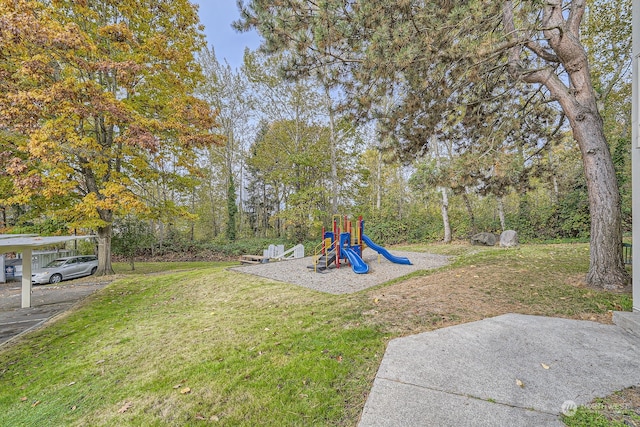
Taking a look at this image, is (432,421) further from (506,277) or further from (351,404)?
(506,277)

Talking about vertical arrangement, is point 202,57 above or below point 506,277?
above

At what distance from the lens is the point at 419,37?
4.86 metres

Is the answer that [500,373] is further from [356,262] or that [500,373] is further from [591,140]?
[356,262]

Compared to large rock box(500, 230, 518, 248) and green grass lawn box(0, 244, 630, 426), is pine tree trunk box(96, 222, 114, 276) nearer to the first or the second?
green grass lawn box(0, 244, 630, 426)

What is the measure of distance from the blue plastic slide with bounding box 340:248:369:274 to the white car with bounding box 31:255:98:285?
11406 millimetres

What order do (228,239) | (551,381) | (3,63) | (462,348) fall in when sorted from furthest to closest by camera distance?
(228,239) → (3,63) → (462,348) → (551,381)

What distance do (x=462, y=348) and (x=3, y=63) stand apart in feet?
43.0

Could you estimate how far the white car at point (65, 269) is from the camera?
1088 centimetres

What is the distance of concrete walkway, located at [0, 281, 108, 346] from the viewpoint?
16.6 ft

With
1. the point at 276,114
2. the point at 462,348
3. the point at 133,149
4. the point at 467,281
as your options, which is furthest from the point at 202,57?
the point at 462,348

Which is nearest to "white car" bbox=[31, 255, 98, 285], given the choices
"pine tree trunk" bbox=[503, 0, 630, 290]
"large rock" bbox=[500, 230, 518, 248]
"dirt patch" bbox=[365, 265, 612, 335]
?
"dirt patch" bbox=[365, 265, 612, 335]

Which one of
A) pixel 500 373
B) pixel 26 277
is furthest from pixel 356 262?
pixel 26 277

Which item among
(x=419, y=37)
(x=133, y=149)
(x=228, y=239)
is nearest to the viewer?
(x=419, y=37)

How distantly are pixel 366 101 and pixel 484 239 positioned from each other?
9857mm
